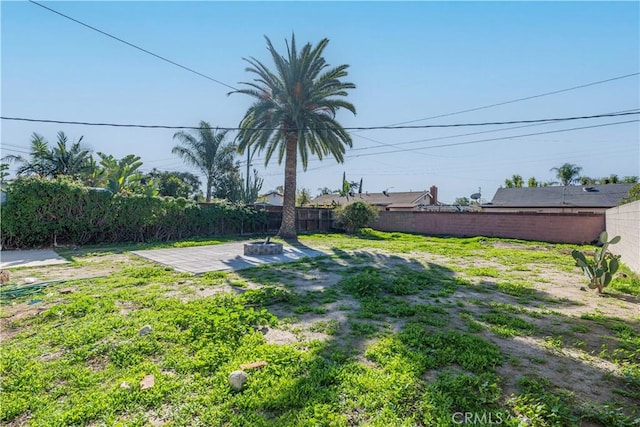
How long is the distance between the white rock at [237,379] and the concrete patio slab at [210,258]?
468cm

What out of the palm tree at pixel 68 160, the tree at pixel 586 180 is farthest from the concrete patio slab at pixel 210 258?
the tree at pixel 586 180

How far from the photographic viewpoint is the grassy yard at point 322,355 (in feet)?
6.55

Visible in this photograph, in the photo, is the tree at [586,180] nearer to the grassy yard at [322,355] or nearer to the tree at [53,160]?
the grassy yard at [322,355]

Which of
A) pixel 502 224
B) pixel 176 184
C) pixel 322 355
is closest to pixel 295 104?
pixel 322 355

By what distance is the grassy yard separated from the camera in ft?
6.55

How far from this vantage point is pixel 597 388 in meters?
2.28

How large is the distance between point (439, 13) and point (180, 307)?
10.2 m

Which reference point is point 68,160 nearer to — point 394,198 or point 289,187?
point 289,187

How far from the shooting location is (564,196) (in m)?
24.1

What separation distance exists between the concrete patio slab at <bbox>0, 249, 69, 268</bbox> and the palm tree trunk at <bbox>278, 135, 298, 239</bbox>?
27.5 feet

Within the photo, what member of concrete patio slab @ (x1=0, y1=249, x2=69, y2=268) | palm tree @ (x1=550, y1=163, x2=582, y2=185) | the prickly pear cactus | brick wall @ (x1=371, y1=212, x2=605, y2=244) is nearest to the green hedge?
concrete patio slab @ (x1=0, y1=249, x2=69, y2=268)

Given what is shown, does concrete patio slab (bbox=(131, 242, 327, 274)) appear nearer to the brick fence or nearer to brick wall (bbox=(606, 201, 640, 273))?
brick wall (bbox=(606, 201, 640, 273))

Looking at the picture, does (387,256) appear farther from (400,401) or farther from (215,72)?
(215,72)

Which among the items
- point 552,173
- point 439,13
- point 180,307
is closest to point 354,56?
point 439,13
